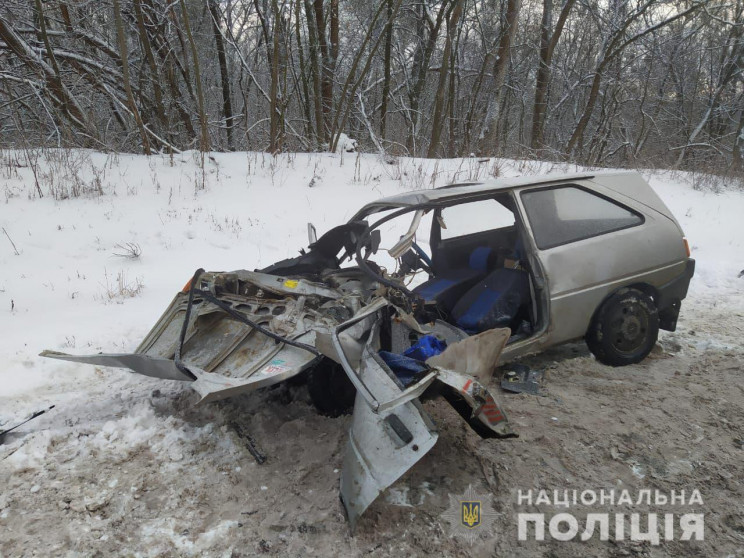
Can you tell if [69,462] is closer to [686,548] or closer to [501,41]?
[686,548]

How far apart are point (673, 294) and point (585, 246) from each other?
1.07m

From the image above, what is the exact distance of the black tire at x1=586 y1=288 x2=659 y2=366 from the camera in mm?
3658

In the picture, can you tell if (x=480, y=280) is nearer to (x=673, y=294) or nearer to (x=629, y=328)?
(x=629, y=328)

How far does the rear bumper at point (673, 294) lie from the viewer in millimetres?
3932

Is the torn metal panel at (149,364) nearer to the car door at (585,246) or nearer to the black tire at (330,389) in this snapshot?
the black tire at (330,389)

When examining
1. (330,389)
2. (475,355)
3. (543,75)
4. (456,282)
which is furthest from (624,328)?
(543,75)

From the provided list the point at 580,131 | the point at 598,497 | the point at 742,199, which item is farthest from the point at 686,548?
the point at 580,131

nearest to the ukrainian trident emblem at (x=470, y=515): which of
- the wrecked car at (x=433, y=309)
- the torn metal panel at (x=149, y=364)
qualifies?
the wrecked car at (x=433, y=309)

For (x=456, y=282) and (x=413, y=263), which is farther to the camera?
(x=413, y=263)

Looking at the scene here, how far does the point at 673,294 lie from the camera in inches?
156

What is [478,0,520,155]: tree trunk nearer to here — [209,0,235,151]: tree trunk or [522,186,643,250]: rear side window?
[209,0,235,151]: tree trunk

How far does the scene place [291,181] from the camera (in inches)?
346

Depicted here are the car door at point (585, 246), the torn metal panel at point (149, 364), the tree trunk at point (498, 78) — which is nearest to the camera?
the torn metal panel at point (149, 364)

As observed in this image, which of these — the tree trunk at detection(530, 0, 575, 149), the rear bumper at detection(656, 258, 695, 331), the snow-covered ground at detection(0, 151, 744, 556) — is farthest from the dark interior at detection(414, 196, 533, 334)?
the tree trunk at detection(530, 0, 575, 149)
